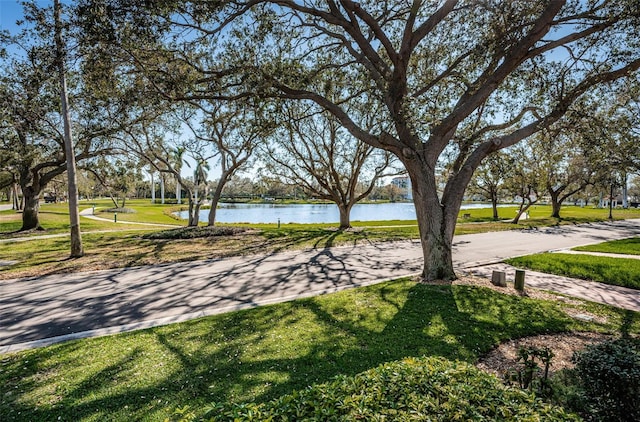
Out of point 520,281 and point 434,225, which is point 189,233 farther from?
point 520,281

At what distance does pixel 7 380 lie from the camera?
13.1ft

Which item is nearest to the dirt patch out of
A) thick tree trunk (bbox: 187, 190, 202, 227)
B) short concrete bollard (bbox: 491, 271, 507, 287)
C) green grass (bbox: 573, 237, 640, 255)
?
short concrete bollard (bbox: 491, 271, 507, 287)

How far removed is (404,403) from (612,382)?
80.8 inches

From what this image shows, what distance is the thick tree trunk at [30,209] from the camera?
703 inches

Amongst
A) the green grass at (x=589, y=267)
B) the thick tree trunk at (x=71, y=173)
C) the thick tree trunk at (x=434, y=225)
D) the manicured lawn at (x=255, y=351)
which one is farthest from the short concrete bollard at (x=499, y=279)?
the thick tree trunk at (x=71, y=173)

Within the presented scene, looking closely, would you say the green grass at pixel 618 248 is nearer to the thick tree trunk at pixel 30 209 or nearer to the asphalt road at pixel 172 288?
the asphalt road at pixel 172 288

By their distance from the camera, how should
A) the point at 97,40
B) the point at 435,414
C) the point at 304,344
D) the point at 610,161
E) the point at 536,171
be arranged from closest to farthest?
the point at 435,414 → the point at 304,344 → the point at 97,40 → the point at 610,161 → the point at 536,171

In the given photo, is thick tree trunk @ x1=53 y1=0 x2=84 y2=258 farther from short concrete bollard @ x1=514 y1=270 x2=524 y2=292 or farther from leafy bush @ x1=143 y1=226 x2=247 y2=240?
short concrete bollard @ x1=514 y1=270 x2=524 y2=292

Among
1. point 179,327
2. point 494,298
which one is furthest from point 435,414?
point 494,298

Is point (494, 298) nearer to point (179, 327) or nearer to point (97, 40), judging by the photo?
point (179, 327)

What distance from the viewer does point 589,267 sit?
10609 millimetres

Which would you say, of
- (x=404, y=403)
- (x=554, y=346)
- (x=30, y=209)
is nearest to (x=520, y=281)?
(x=554, y=346)

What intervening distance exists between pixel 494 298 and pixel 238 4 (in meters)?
9.57

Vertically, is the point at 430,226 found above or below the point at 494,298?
above
